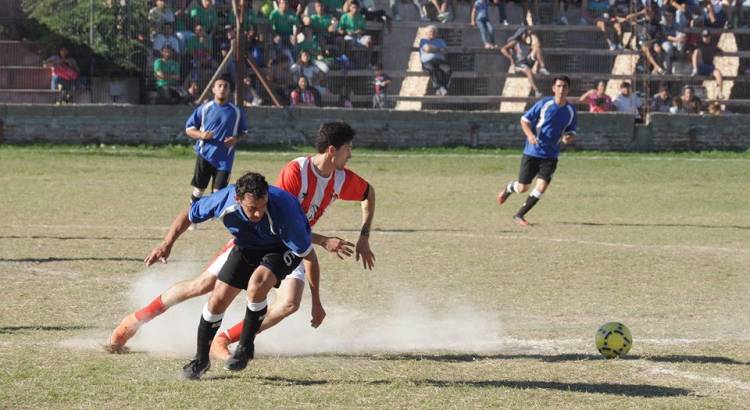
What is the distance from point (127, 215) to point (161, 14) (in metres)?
12.3

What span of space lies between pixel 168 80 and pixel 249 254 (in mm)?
21753

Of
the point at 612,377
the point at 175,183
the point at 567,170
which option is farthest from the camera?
the point at 567,170

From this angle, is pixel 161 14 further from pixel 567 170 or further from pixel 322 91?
pixel 567 170

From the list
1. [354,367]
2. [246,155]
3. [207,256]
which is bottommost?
[246,155]

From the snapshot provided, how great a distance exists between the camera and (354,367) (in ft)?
27.9

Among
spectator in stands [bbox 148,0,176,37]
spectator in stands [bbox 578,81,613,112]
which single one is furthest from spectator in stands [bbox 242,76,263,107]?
spectator in stands [bbox 578,81,613,112]

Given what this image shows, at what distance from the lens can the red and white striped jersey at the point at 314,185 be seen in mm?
8828

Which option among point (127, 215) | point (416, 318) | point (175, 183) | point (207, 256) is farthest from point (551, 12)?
point (416, 318)

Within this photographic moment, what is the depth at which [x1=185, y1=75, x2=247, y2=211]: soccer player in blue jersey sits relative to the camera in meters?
17.3

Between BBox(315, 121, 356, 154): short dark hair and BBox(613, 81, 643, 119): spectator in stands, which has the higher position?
BBox(315, 121, 356, 154): short dark hair

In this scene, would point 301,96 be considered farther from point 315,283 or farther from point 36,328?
point 315,283

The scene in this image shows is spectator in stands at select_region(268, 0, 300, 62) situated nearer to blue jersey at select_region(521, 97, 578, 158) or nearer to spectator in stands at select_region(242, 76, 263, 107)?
spectator in stands at select_region(242, 76, 263, 107)

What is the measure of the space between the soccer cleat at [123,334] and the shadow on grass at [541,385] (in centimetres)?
117

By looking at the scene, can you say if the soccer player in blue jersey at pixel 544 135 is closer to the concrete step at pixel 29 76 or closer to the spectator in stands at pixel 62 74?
the spectator in stands at pixel 62 74
